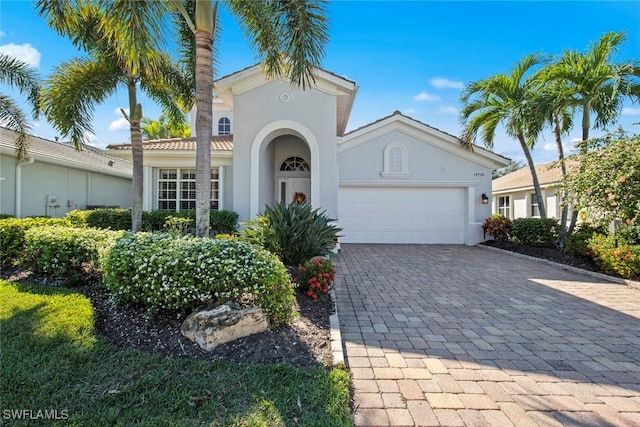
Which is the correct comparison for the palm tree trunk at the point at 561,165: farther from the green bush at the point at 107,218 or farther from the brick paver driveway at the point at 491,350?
the green bush at the point at 107,218

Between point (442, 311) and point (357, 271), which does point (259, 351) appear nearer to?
point (442, 311)

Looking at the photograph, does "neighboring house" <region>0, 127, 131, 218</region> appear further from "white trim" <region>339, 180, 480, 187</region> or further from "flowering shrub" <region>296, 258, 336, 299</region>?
"white trim" <region>339, 180, 480, 187</region>

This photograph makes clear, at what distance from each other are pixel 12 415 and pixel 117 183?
19.4 m

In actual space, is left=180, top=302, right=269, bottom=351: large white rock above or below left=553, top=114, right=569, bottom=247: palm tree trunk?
below

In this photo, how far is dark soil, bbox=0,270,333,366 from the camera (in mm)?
3439

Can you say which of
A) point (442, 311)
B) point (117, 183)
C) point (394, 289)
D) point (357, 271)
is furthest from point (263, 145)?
point (117, 183)

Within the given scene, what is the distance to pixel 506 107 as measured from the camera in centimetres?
1152

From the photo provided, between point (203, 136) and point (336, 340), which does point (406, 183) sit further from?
point (336, 340)

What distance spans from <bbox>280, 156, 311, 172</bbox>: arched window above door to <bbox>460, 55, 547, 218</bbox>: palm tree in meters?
7.28

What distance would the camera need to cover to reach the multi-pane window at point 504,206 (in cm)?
2058

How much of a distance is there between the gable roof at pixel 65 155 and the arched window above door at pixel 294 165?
7.47 metres

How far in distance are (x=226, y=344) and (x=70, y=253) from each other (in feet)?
13.9

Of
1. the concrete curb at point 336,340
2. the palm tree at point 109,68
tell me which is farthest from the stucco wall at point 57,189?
the concrete curb at point 336,340

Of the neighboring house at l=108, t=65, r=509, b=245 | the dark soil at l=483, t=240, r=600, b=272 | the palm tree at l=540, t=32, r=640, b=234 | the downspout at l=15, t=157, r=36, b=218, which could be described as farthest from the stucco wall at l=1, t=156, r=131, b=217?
the palm tree at l=540, t=32, r=640, b=234
